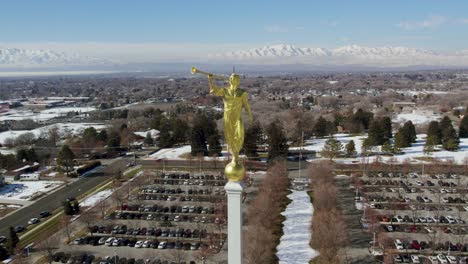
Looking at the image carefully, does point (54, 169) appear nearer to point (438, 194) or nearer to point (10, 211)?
point (10, 211)

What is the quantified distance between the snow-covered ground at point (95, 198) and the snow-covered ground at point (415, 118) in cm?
5917

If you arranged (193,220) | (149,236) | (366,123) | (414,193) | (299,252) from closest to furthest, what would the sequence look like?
(299,252)
(149,236)
(193,220)
(414,193)
(366,123)

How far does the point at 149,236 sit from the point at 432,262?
65.0ft

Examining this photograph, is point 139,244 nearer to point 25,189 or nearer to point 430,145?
point 25,189

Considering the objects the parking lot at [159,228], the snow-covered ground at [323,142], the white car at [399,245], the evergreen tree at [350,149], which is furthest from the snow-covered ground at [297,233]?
the snow-covered ground at [323,142]

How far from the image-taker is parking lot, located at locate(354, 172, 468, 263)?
26375 millimetres

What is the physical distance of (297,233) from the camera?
29844 mm

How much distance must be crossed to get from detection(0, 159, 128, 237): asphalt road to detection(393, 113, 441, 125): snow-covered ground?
56.2 meters

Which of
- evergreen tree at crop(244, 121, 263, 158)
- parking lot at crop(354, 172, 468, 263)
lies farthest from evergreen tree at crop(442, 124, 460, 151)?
evergreen tree at crop(244, 121, 263, 158)

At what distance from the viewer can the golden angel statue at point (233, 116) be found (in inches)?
366

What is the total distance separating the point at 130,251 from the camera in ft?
91.4

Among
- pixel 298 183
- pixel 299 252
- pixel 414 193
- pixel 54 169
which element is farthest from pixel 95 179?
pixel 414 193

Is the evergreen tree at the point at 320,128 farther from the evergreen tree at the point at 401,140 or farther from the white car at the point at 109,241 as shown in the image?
the white car at the point at 109,241

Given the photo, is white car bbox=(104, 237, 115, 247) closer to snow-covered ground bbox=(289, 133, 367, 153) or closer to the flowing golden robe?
the flowing golden robe
